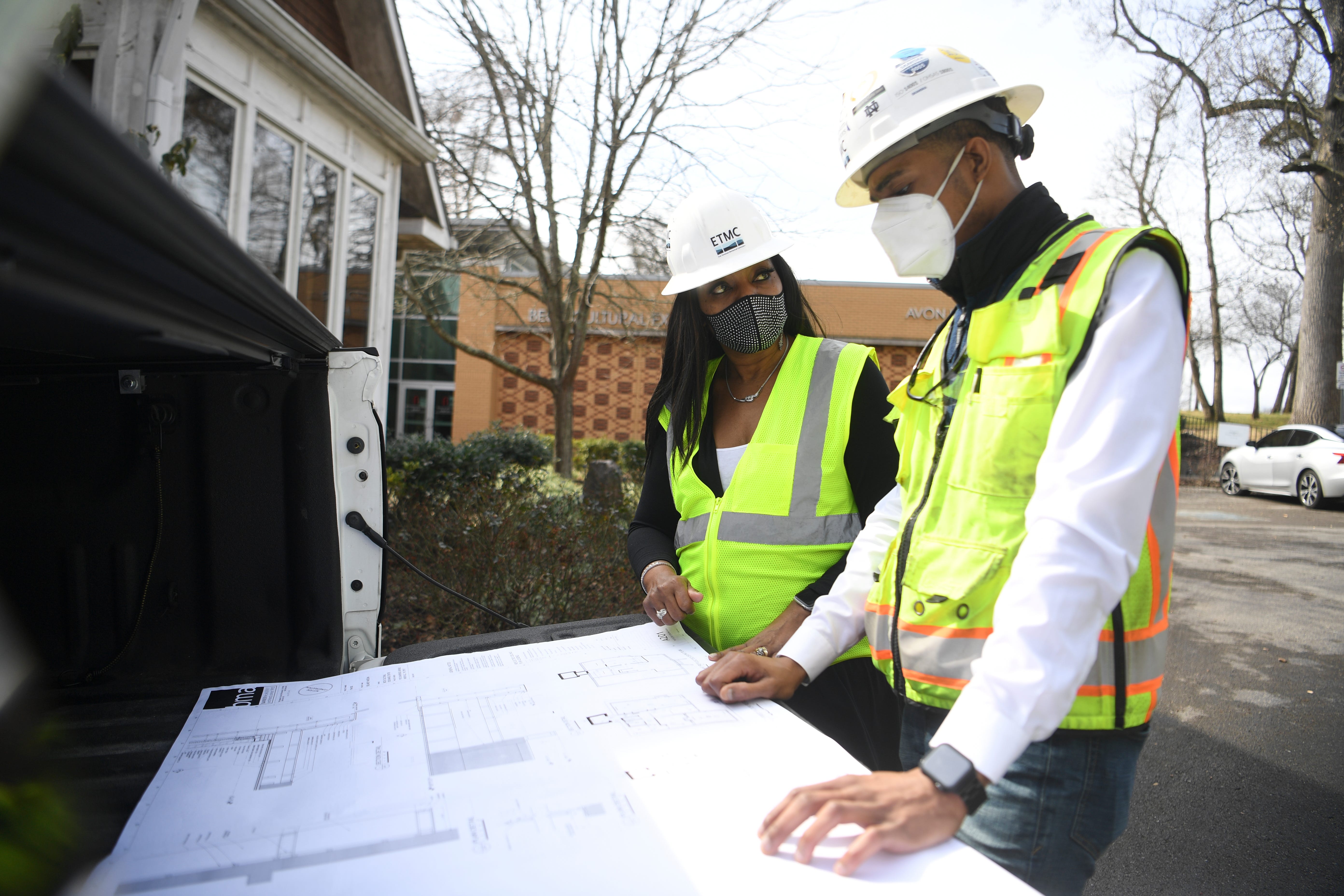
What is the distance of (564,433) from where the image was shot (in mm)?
14117

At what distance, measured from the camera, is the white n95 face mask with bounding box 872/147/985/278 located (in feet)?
4.98

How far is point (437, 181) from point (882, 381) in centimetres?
977

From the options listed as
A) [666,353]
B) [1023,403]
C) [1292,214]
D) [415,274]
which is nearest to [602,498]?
[666,353]

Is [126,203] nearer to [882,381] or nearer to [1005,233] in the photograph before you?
A: [1005,233]

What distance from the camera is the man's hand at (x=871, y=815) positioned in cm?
100

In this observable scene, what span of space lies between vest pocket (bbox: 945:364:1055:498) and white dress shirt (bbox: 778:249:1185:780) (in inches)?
1.7

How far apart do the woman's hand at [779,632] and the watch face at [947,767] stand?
775mm

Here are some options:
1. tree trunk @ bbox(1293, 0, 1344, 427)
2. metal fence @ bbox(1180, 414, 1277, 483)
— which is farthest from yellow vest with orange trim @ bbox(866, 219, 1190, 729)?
metal fence @ bbox(1180, 414, 1277, 483)

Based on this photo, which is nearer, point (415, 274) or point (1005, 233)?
point (1005, 233)

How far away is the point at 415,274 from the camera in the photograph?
46.4ft

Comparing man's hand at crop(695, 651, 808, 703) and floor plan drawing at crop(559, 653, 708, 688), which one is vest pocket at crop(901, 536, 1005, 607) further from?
floor plan drawing at crop(559, 653, 708, 688)

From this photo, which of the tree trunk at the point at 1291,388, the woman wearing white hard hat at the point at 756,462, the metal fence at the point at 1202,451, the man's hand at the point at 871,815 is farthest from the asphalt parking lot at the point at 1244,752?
the tree trunk at the point at 1291,388

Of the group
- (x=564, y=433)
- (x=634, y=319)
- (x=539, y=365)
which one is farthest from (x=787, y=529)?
(x=539, y=365)

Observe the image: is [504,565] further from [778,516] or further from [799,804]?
[799,804]
